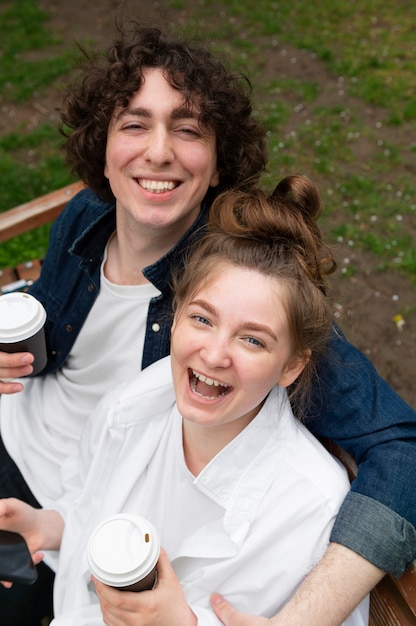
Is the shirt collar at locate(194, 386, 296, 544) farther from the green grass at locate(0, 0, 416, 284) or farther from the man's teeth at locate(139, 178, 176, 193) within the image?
the green grass at locate(0, 0, 416, 284)

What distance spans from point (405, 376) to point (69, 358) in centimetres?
228

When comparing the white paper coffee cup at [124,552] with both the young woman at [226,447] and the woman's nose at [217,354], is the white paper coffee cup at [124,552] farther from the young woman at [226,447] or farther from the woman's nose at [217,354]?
the woman's nose at [217,354]

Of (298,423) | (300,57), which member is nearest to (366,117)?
(300,57)

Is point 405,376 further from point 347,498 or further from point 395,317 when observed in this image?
point 347,498

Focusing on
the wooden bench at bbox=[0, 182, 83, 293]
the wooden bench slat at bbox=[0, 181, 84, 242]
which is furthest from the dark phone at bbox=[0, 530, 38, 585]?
the wooden bench slat at bbox=[0, 181, 84, 242]

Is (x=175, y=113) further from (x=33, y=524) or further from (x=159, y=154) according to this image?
(x=33, y=524)

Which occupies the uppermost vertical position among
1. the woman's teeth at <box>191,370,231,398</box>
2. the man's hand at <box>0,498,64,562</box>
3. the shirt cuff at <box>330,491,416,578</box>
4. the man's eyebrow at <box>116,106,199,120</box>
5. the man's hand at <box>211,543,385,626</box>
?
the man's eyebrow at <box>116,106,199,120</box>

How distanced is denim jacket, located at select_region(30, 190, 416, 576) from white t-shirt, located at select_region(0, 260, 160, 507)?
0.07 meters

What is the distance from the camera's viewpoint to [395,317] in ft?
14.9

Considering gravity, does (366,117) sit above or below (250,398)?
below

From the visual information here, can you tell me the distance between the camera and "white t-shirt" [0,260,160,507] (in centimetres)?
264

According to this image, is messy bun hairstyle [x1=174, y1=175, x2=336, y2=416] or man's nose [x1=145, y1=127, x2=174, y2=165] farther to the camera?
man's nose [x1=145, y1=127, x2=174, y2=165]

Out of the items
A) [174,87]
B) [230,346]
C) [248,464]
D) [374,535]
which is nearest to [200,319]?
[230,346]

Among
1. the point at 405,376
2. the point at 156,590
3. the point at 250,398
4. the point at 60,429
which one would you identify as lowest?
the point at 405,376
